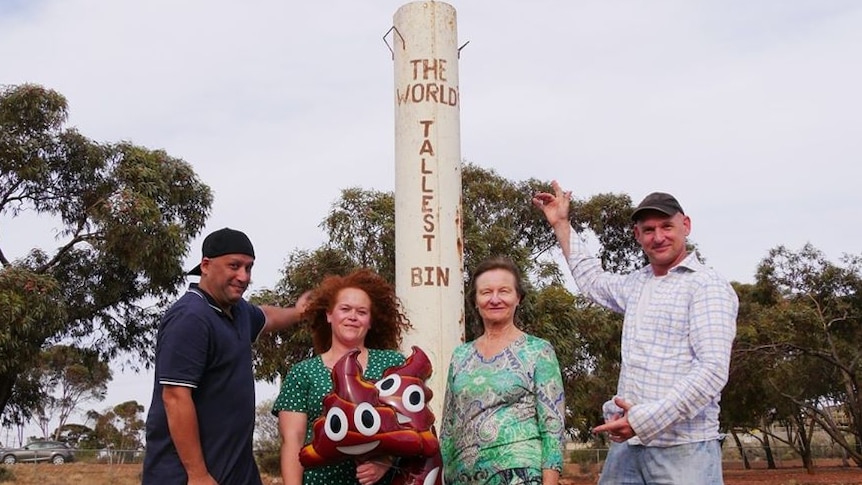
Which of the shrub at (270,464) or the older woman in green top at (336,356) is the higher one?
the older woman in green top at (336,356)

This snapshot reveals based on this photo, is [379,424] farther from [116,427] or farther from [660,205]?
[116,427]

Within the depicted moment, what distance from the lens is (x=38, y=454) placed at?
28.9 meters

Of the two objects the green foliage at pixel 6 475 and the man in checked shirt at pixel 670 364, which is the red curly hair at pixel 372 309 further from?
the green foliage at pixel 6 475

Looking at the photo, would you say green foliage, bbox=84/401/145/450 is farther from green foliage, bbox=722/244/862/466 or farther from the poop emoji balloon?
the poop emoji balloon

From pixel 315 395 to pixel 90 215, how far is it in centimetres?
1271

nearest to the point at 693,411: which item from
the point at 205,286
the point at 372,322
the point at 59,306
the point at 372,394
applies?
the point at 372,394

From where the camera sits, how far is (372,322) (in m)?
4.03

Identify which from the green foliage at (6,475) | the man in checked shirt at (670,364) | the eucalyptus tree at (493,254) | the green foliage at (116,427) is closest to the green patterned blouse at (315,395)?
the man in checked shirt at (670,364)

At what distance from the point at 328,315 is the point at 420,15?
3973 millimetres

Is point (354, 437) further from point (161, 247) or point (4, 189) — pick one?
point (4, 189)

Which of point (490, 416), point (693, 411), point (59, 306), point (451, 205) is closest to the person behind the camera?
point (693, 411)

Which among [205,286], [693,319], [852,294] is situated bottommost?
[693,319]

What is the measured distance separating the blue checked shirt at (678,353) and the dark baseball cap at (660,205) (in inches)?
8.0

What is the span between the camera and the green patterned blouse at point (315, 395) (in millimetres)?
3631
